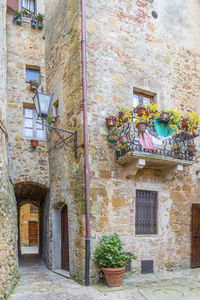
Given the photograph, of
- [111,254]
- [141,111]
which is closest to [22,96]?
[141,111]

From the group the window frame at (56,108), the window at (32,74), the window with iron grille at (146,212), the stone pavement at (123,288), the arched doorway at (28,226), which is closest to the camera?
the stone pavement at (123,288)

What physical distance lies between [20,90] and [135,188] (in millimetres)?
4885

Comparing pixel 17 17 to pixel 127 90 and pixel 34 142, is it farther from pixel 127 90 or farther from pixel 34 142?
pixel 127 90

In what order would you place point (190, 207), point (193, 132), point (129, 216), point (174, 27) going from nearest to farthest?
point (129, 216) → point (193, 132) → point (190, 207) → point (174, 27)

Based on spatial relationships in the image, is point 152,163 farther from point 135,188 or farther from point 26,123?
point 26,123

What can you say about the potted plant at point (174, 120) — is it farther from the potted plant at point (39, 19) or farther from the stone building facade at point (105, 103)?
the potted plant at point (39, 19)

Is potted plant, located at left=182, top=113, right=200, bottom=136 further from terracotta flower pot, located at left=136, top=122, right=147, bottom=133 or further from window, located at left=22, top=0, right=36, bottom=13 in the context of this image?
window, located at left=22, top=0, right=36, bottom=13

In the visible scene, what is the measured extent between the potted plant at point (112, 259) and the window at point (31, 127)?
14.0 ft

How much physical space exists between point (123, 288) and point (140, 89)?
495cm

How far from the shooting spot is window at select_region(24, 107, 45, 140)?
877cm

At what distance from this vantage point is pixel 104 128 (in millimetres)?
6766

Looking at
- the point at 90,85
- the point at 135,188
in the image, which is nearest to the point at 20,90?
the point at 90,85

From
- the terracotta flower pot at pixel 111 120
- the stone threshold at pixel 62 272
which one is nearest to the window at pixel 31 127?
the terracotta flower pot at pixel 111 120

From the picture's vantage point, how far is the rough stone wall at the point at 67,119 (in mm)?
6469
